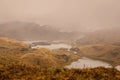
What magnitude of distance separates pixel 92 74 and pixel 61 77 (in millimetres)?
20777

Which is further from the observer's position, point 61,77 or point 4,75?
point 4,75

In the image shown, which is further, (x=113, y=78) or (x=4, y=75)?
(x=4, y=75)

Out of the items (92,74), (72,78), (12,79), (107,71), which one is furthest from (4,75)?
(107,71)

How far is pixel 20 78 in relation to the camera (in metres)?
153

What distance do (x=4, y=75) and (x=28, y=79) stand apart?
2241cm

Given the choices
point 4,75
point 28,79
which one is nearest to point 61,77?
point 28,79

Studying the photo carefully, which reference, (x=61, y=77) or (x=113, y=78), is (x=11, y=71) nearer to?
(x=61, y=77)

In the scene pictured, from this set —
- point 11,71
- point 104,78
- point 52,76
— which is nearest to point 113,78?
point 104,78

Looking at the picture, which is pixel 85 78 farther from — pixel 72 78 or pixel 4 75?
pixel 4 75

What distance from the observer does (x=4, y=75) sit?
529 ft

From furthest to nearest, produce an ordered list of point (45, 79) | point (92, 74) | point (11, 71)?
point (11, 71) → point (92, 74) → point (45, 79)

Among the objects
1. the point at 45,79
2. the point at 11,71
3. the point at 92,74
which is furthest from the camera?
the point at 11,71

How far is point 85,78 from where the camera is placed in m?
147

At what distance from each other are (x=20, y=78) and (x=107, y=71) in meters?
56.4
